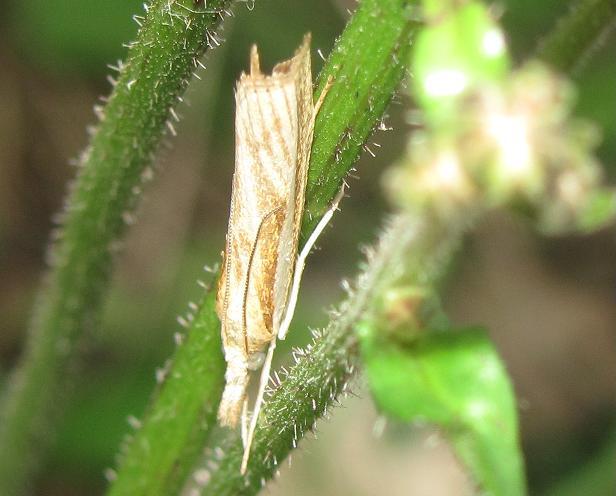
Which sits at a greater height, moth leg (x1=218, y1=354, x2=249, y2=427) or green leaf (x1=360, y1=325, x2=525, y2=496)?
green leaf (x1=360, y1=325, x2=525, y2=496)

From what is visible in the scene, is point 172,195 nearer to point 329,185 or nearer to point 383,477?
point 383,477

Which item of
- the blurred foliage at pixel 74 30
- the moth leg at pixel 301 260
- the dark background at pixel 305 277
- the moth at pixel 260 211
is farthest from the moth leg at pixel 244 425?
the blurred foliage at pixel 74 30

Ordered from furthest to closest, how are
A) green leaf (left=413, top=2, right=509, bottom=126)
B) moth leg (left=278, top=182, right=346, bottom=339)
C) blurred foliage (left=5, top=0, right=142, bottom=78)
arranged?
blurred foliage (left=5, top=0, right=142, bottom=78) → moth leg (left=278, top=182, right=346, bottom=339) → green leaf (left=413, top=2, right=509, bottom=126)

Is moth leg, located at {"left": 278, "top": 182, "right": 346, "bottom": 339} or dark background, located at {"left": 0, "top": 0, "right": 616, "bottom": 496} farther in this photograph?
dark background, located at {"left": 0, "top": 0, "right": 616, "bottom": 496}

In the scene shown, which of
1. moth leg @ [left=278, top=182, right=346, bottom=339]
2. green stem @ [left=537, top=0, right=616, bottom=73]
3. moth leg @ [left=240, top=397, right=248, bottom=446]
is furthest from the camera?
moth leg @ [left=278, top=182, right=346, bottom=339]

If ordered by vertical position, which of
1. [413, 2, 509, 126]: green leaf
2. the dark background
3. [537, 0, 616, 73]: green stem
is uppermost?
[413, 2, 509, 126]: green leaf

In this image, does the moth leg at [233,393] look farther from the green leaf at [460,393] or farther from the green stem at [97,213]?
the green leaf at [460,393]

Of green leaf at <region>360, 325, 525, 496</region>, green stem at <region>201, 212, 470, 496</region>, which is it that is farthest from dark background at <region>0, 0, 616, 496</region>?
green leaf at <region>360, 325, 525, 496</region>

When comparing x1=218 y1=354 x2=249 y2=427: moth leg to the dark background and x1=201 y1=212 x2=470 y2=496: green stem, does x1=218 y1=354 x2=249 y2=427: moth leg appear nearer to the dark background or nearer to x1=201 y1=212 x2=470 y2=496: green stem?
x1=201 y1=212 x2=470 y2=496: green stem
